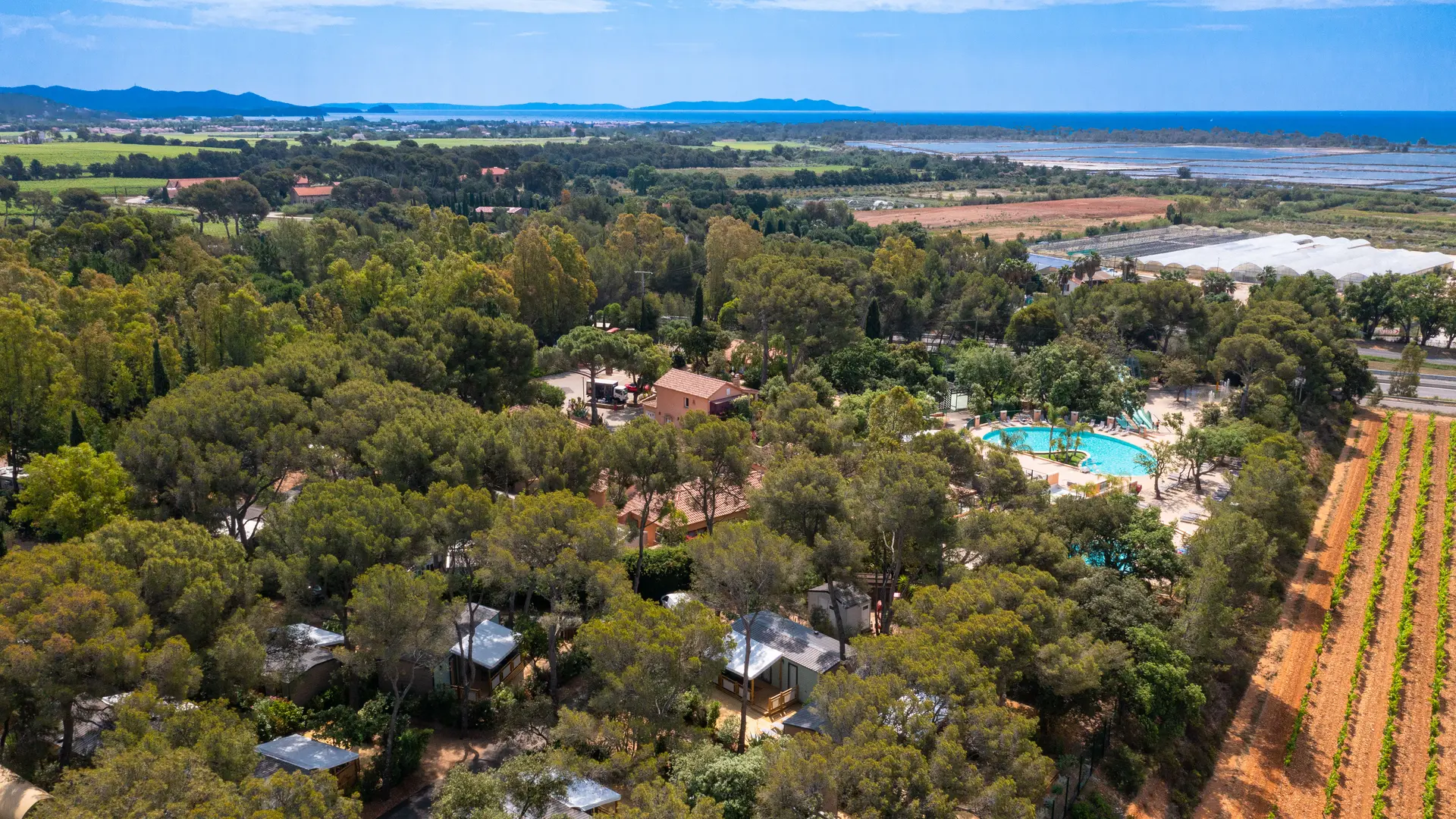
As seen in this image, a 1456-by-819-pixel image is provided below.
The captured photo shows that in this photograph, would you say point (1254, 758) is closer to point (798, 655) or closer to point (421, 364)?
point (798, 655)

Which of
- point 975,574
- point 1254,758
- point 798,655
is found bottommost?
point 1254,758

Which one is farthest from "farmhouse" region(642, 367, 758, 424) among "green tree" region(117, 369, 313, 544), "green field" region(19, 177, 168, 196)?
"green field" region(19, 177, 168, 196)

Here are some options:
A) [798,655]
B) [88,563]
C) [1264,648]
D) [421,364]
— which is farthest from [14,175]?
[1264,648]

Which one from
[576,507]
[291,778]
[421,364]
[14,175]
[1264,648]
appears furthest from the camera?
[14,175]

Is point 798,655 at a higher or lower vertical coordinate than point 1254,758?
higher

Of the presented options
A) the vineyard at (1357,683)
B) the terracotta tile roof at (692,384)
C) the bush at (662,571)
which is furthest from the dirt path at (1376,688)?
the terracotta tile roof at (692,384)

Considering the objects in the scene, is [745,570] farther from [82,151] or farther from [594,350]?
[82,151]
